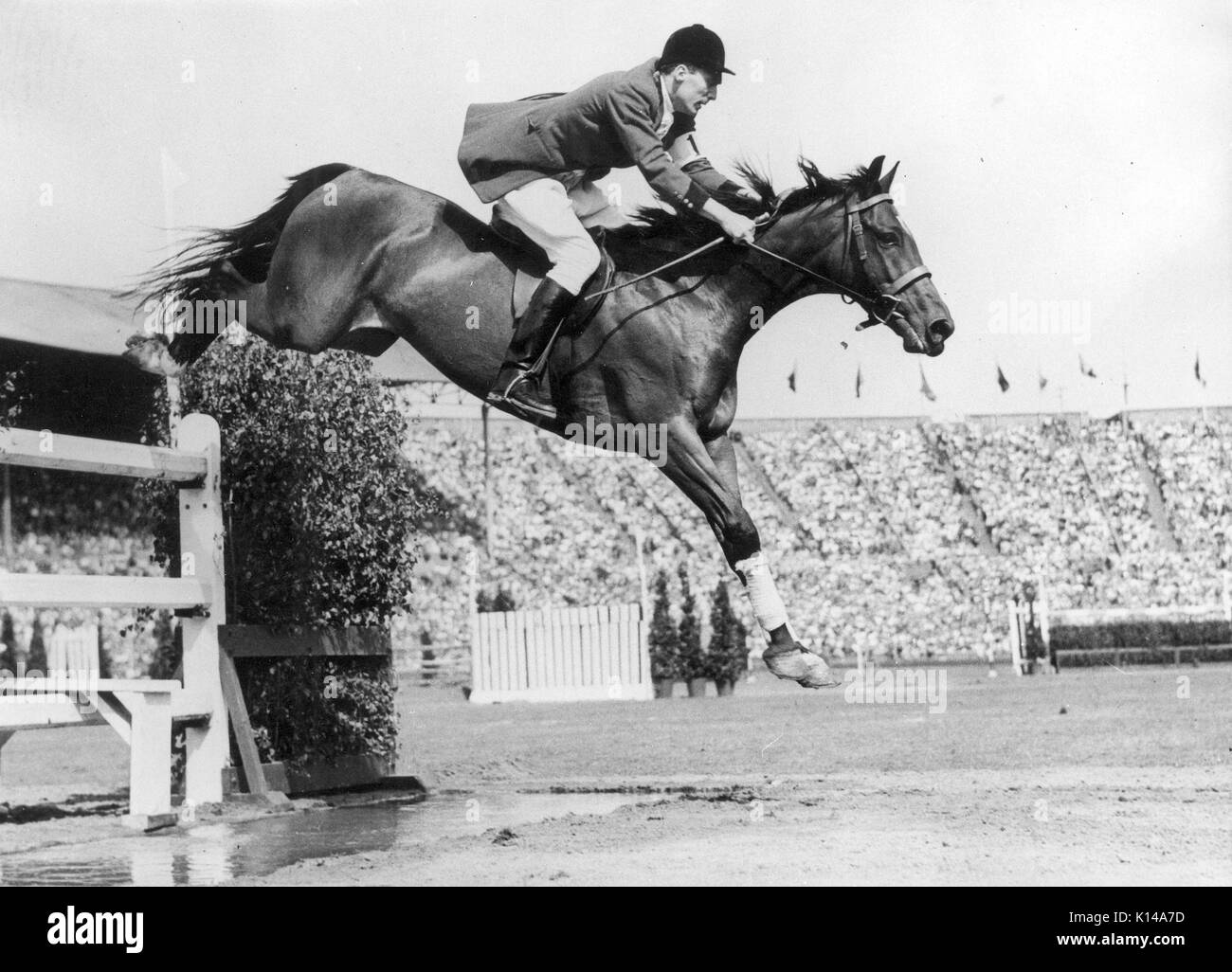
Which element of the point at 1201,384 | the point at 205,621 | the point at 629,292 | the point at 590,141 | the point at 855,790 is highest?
the point at 1201,384

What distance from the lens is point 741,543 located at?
469cm

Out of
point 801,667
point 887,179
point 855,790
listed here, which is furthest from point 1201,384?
point 801,667

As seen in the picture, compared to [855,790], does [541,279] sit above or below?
above

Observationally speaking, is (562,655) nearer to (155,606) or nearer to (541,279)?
(155,606)

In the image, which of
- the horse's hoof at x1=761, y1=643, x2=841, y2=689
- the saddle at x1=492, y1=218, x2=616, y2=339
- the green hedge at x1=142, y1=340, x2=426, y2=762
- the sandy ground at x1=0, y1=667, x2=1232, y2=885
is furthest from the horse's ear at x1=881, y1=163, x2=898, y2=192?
the green hedge at x1=142, y1=340, x2=426, y2=762

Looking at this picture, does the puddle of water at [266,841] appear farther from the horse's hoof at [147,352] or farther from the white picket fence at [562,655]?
the white picket fence at [562,655]

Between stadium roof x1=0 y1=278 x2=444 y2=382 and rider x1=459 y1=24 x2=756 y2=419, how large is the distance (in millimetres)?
2597

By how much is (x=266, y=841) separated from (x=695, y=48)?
3.46m

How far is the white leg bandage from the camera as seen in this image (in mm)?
4688

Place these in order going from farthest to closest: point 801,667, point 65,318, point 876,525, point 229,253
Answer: point 876,525, point 65,318, point 229,253, point 801,667

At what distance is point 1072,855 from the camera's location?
4.52 m

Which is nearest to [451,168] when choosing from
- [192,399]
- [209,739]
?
[192,399]

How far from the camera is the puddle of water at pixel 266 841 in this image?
466 centimetres
